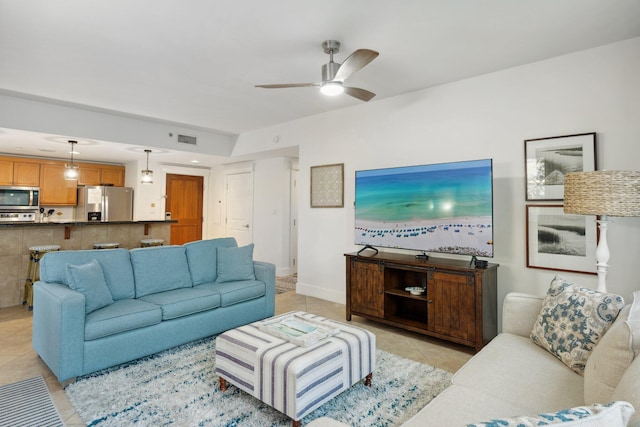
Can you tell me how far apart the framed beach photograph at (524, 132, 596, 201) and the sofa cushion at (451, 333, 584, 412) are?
1.61 metres

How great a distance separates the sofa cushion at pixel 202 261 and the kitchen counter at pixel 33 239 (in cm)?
194

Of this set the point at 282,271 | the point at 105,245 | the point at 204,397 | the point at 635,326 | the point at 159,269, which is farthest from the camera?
the point at 282,271

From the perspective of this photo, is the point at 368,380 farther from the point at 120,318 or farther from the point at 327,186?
the point at 327,186

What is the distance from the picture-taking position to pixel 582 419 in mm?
707

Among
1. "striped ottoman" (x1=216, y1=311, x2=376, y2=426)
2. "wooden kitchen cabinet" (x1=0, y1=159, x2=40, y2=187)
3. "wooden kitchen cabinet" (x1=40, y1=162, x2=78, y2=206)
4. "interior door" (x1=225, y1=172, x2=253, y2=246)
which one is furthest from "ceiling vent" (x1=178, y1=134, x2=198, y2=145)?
"striped ottoman" (x1=216, y1=311, x2=376, y2=426)

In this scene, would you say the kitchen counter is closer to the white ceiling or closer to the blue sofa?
the white ceiling

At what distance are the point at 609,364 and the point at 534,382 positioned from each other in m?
0.37

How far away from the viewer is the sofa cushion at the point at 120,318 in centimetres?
248

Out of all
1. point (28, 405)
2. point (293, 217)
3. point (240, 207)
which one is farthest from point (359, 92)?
point (240, 207)

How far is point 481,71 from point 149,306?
3.75 metres

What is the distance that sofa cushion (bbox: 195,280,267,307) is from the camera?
11.0 feet

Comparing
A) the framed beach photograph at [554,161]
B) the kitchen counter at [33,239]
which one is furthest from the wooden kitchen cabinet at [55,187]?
the framed beach photograph at [554,161]

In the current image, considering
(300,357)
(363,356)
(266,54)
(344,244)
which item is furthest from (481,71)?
(300,357)

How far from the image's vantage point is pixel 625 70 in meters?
2.74
